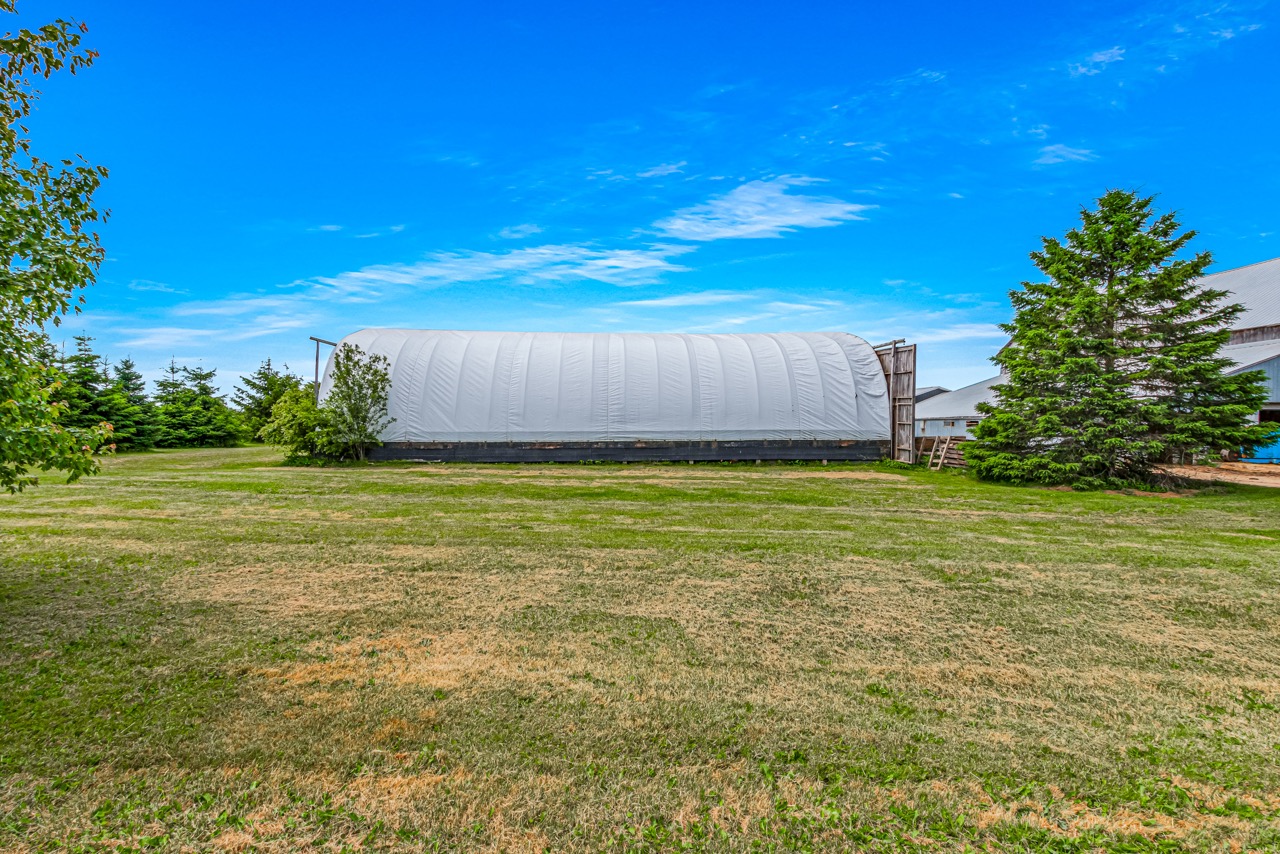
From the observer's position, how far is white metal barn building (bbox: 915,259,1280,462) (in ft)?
64.1

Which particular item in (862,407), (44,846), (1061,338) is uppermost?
(1061,338)

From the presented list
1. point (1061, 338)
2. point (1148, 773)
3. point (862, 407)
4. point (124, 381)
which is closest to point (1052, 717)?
point (1148, 773)

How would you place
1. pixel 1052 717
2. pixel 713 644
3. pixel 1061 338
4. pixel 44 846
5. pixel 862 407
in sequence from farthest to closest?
pixel 862 407
pixel 1061 338
pixel 713 644
pixel 1052 717
pixel 44 846

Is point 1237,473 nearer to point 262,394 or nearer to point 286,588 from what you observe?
point 286,588

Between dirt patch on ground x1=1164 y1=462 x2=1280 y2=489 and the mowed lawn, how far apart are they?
31.4 ft

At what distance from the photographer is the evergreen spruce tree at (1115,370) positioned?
13.5 metres

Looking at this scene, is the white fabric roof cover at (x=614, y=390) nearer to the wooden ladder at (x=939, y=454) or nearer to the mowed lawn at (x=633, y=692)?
the wooden ladder at (x=939, y=454)

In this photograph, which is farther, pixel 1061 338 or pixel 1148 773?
pixel 1061 338

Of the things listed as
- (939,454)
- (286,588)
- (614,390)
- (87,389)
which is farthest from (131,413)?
(939,454)

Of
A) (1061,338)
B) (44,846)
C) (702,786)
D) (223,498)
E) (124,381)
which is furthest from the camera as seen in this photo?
(124,381)

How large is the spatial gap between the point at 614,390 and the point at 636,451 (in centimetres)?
217

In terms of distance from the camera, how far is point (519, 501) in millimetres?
11352

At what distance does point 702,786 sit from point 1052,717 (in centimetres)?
213

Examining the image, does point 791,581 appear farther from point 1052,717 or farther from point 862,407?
point 862,407
